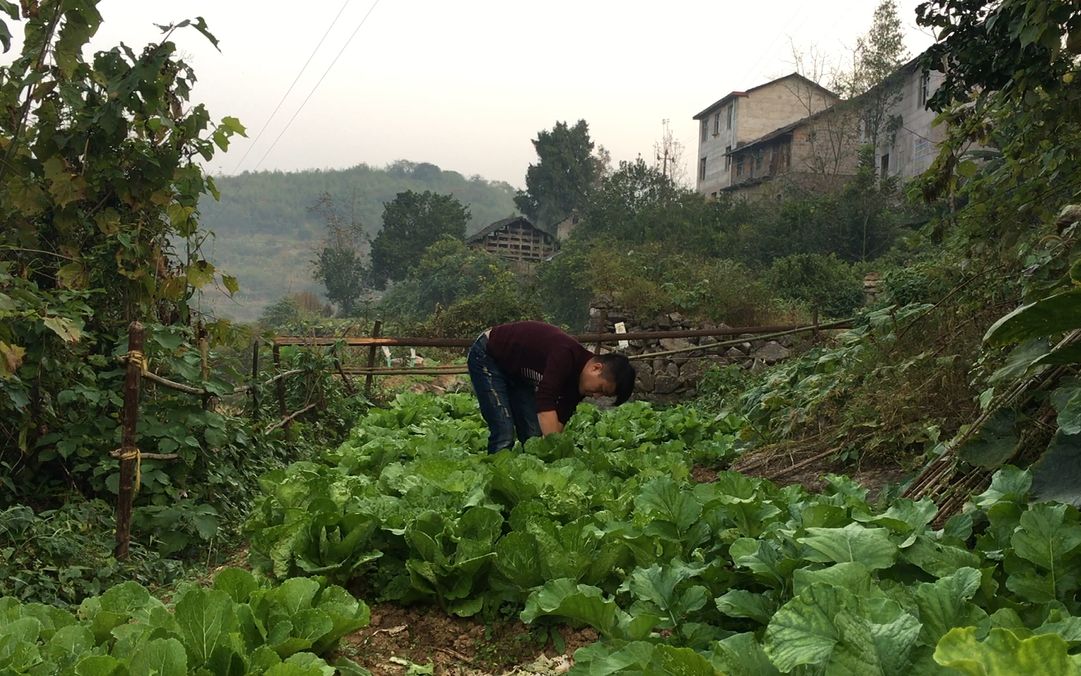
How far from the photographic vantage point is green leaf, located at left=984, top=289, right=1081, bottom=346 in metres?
2.20

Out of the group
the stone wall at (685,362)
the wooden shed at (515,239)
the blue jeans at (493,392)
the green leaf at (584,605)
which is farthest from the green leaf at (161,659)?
the wooden shed at (515,239)

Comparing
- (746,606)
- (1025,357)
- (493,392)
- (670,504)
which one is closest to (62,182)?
(493,392)

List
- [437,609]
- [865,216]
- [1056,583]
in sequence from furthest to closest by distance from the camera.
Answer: [865,216] < [437,609] < [1056,583]

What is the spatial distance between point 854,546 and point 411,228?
3884 cm

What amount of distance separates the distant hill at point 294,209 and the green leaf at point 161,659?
7602cm

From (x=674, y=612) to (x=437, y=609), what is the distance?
1233mm

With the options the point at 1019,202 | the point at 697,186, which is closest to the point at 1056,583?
the point at 1019,202

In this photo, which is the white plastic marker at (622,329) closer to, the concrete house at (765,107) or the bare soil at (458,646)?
the bare soil at (458,646)

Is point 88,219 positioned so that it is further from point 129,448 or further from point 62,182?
point 129,448

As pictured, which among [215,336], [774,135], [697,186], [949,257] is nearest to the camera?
[215,336]

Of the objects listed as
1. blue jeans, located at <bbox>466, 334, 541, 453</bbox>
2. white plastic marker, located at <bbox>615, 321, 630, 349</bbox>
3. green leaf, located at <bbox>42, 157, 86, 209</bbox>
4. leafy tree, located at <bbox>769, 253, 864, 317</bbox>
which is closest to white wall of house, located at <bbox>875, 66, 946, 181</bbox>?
leafy tree, located at <bbox>769, 253, 864, 317</bbox>

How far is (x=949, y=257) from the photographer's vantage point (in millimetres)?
6582

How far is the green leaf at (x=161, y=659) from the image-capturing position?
1993 mm

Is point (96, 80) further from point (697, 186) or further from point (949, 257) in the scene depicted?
point (697, 186)
